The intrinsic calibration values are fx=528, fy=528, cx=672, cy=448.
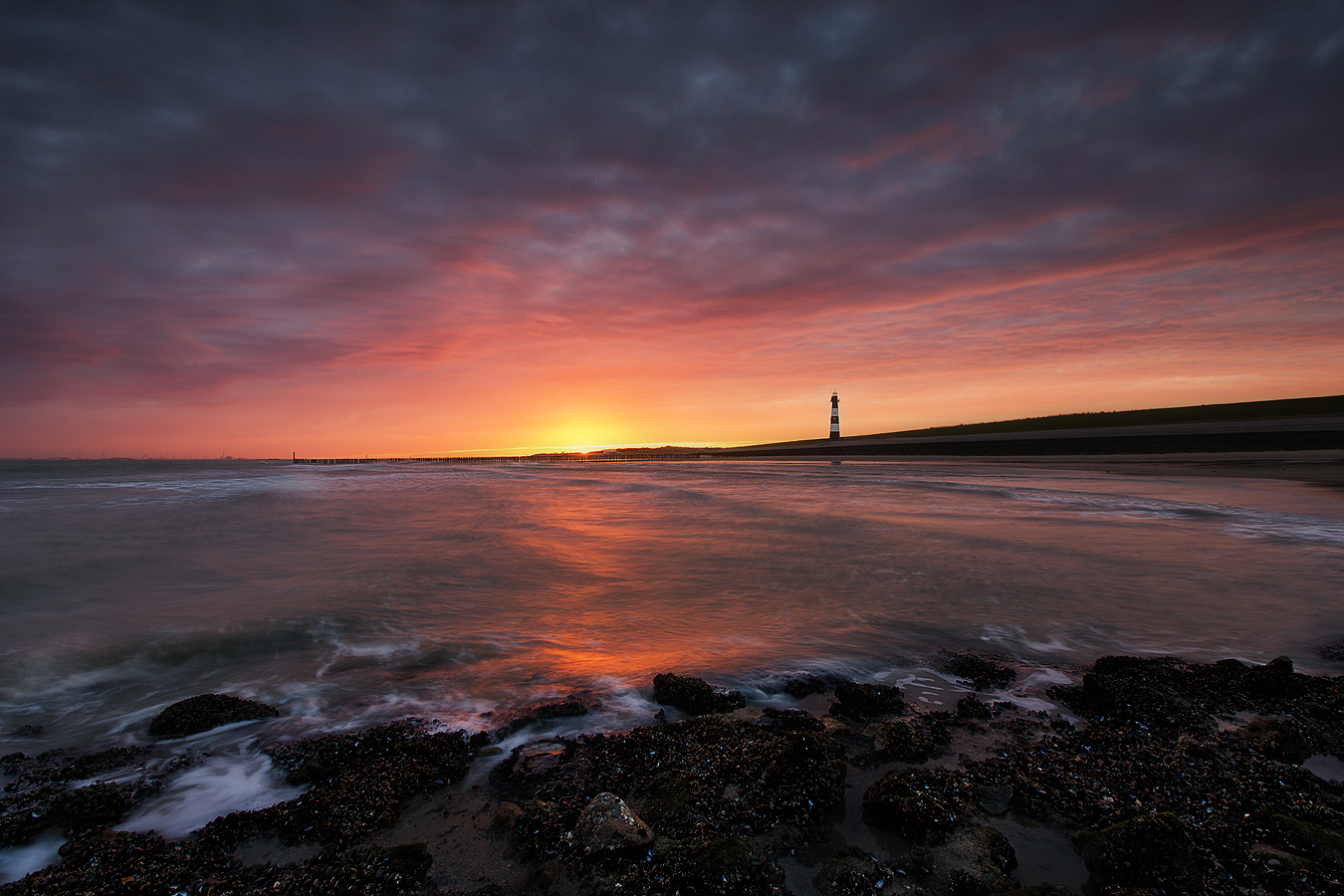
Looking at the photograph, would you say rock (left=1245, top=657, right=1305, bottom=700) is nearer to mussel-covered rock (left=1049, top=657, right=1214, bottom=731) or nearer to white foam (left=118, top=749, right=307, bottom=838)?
mussel-covered rock (left=1049, top=657, right=1214, bottom=731)

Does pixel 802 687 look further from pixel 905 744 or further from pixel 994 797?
pixel 994 797

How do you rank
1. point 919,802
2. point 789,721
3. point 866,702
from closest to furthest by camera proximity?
point 919,802, point 789,721, point 866,702

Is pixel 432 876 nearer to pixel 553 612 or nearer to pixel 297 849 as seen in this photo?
pixel 297 849

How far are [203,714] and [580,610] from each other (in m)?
4.07

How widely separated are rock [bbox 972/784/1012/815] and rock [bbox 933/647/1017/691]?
1717 millimetres

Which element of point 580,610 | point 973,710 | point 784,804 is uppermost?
point 784,804

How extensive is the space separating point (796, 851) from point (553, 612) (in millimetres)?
5225

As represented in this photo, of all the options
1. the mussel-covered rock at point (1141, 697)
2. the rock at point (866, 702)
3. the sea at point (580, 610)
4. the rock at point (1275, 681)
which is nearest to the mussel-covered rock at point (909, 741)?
the rock at point (866, 702)

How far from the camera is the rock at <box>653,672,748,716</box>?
13.8 ft

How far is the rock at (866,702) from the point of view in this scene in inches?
160

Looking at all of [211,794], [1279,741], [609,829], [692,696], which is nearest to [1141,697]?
[1279,741]

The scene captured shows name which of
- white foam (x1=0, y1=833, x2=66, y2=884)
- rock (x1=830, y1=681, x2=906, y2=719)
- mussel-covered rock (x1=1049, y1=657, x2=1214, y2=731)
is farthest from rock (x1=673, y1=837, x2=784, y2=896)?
white foam (x1=0, y1=833, x2=66, y2=884)

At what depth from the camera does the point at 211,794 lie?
325cm

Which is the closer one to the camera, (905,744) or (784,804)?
(784,804)
